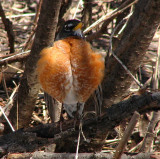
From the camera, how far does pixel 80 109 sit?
112 inches

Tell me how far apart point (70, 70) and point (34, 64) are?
1.48ft

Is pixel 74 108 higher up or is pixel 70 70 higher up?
pixel 70 70

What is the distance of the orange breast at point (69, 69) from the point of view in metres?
2.26

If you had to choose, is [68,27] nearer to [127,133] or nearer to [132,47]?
[132,47]

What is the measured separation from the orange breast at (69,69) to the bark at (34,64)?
0.14 metres

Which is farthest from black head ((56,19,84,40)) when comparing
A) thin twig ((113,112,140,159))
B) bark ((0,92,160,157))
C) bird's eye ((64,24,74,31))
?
thin twig ((113,112,140,159))

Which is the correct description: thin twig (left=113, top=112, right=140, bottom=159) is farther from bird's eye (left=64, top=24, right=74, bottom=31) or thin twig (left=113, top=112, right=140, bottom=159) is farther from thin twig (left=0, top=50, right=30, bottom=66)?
thin twig (left=0, top=50, right=30, bottom=66)

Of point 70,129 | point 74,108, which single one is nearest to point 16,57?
point 74,108

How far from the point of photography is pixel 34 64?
2547 millimetres

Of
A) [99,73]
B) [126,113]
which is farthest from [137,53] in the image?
[126,113]

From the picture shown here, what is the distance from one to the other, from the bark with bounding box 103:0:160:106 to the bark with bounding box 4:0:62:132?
2.08ft

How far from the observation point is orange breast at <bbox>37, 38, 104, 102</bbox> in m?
2.26

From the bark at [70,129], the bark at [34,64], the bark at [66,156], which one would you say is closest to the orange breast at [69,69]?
the bark at [34,64]

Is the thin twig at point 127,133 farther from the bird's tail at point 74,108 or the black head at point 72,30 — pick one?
the black head at point 72,30
